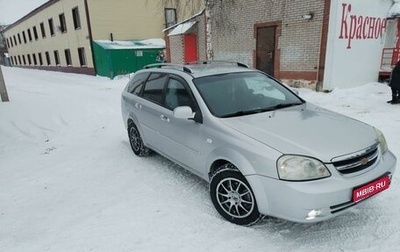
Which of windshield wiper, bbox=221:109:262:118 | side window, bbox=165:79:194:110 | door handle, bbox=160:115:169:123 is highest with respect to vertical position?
side window, bbox=165:79:194:110

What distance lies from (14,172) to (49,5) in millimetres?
23879

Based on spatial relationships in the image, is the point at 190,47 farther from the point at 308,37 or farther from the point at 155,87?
the point at 155,87

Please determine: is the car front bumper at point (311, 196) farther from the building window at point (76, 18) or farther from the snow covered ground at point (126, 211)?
the building window at point (76, 18)

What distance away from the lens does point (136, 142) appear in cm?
526

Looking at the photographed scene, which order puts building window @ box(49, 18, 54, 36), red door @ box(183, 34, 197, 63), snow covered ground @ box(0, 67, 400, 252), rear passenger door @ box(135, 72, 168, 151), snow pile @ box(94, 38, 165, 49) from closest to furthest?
snow covered ground @ box(0, 67, 400, 252) → rear passenger door @ box(135, 72, 168, 151) → red door @ box(183, 34, 197, 63) → snow pile @ box(94, 38, 165, 49) → building window @ box(49, 18, 54, 36)

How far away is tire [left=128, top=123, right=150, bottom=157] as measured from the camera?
16.8 feet

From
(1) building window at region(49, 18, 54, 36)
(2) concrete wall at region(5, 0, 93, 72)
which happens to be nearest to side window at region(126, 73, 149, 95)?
(2) concrete wall at region(5, 0, 93, 72)

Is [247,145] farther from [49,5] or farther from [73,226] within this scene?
[49,5]

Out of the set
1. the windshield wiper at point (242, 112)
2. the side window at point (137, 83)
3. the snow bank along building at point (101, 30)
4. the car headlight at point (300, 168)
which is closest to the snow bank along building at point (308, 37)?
the snow bank along building at point (101, 30)

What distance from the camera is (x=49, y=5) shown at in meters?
24.5

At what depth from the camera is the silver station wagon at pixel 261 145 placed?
263 centimetres

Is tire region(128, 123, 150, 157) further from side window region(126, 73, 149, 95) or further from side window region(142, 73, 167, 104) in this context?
side window region(142, 73, 167, 104)

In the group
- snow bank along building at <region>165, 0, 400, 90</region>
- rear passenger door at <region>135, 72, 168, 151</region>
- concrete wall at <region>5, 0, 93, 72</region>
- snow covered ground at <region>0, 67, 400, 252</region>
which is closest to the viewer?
snow covered ground at <region>0, 67, 400, 252</region>

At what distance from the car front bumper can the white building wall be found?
342 inches
